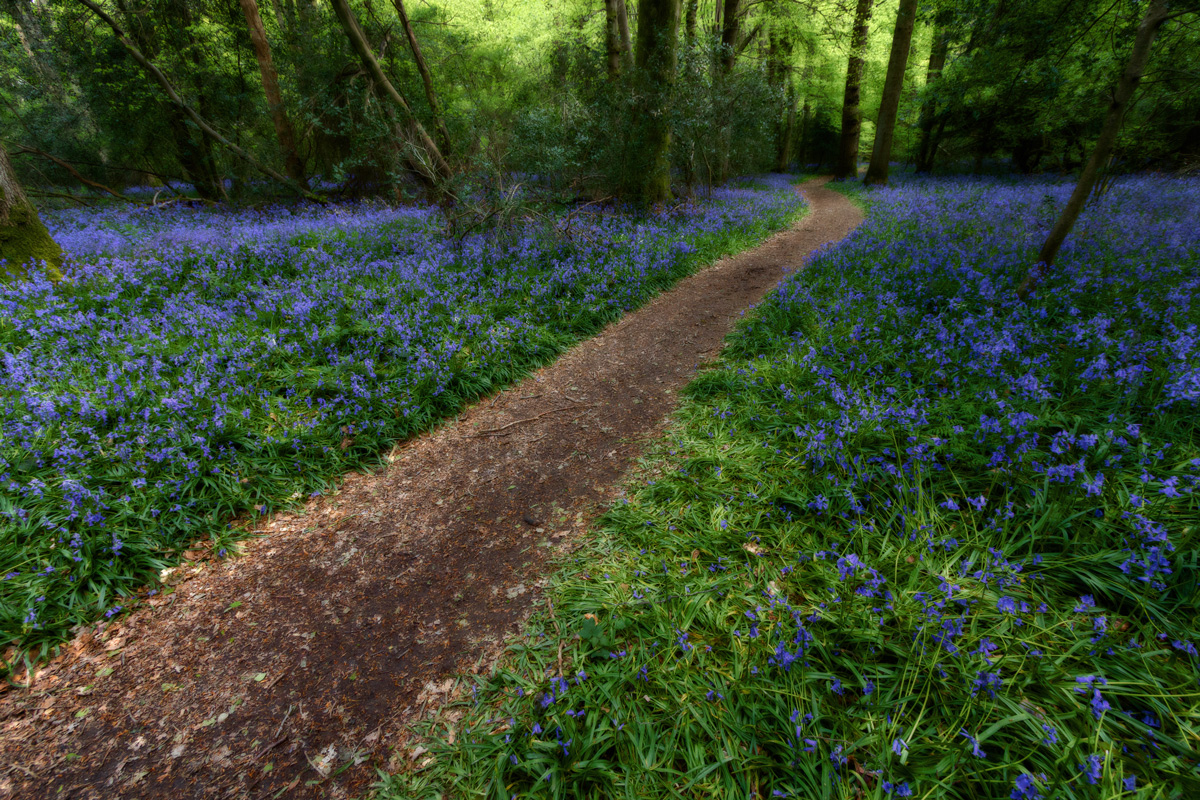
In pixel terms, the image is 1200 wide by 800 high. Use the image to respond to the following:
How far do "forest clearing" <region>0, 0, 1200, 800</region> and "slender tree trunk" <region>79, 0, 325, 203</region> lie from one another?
15.6ft

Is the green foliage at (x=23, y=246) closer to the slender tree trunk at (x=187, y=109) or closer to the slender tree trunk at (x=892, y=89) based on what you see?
the slender tree trunk at (x=187, y=109)

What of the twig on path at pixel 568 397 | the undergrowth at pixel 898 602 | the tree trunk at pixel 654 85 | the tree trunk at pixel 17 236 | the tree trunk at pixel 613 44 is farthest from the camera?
the tree trunk at pixel 613 44

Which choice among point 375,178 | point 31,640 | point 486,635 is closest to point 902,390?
point 486,635

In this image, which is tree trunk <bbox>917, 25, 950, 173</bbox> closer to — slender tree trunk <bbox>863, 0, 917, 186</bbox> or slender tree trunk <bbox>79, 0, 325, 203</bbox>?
slender tree trunk <bbox>863, 0, 917, 186</bbox>

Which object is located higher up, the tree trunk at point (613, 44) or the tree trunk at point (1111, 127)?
the tree trunk at point (613, 44)

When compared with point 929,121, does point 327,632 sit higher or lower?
lower

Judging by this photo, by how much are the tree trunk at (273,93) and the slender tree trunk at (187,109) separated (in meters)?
0.59

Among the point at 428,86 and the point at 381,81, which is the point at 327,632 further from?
the point at 428,86

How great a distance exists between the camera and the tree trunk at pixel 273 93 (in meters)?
11.7

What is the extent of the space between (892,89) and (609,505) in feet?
71.4

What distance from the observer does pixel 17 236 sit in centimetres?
622

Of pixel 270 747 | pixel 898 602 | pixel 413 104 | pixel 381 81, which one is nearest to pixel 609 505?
pixel 898 602

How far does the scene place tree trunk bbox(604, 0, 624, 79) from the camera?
1208 centimetres

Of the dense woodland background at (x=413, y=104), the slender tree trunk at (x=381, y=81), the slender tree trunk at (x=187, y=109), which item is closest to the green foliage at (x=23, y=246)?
the dense woodland background at (x=413, y=104)
